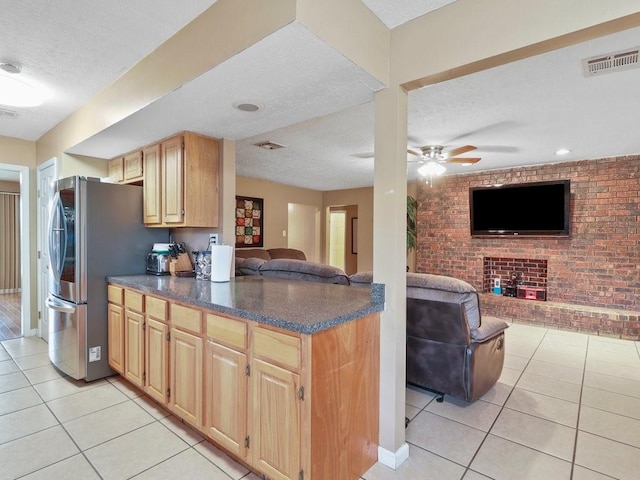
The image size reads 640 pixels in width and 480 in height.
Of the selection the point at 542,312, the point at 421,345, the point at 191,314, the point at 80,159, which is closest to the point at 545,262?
the point at 542,312

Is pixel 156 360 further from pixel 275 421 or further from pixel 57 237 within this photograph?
pixel 57 237

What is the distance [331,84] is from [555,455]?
8.24ft

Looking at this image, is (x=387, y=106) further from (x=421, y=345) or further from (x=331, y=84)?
(x=421, y=345)

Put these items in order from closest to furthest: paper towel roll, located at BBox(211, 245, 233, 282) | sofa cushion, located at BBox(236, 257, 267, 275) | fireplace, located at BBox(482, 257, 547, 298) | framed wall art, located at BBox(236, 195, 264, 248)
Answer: paper towel roll, located at BBox(211, 245, 233, 282) → sofa cushion, located at BBox(236, 257, 267, 275) → fireplace, located at BBox(482, 257, 547, 298) → framed wall art, located at BBox(236, 195, 264, 248)

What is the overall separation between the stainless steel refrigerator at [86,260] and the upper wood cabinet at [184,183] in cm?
27

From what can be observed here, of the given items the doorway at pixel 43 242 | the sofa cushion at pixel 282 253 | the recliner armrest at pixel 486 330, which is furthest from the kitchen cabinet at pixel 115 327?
the sofa cushion at pixel 282 253

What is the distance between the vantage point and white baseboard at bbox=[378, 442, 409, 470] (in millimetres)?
1860

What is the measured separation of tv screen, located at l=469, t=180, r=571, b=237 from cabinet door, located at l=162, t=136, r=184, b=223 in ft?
15.2

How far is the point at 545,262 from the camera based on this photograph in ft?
16.8

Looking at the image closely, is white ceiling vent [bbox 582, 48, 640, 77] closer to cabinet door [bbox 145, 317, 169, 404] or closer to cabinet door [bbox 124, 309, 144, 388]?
cabinet door [bbox 145, 317, 169, 404]

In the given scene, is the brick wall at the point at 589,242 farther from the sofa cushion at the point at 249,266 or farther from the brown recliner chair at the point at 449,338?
the sofa cushion at the point at 249,266

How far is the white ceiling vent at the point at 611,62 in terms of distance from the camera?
1980 millimetres

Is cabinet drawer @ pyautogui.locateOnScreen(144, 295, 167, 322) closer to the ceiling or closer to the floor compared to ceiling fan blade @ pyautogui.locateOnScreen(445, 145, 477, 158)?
closer to the floor

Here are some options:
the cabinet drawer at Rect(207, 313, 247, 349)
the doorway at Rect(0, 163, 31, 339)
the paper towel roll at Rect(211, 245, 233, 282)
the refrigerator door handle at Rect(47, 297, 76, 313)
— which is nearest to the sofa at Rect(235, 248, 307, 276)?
the paper towel roll at Rect(211, 245, 233, 282)
